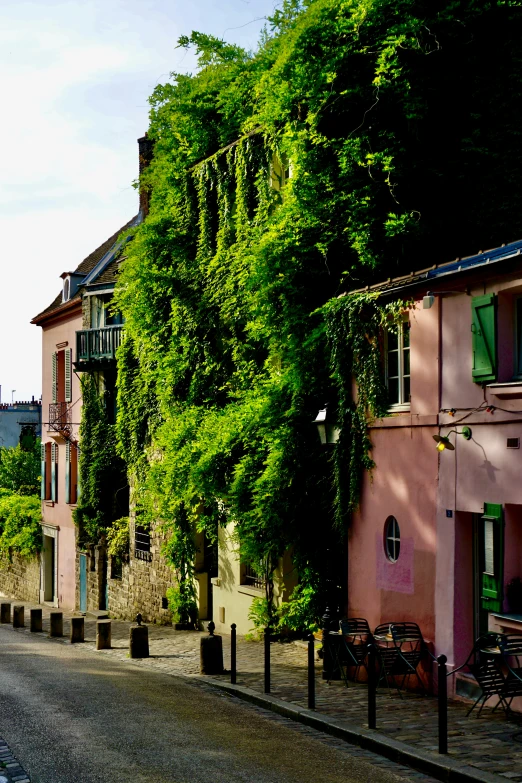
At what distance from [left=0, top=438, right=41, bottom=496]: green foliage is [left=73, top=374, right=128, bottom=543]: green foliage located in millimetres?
11677

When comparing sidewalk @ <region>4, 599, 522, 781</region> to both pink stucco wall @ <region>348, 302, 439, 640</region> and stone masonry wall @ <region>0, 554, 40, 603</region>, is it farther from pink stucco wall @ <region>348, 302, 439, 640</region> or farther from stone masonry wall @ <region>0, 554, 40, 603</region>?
stone masonry wall @ <region>0, 554, 40, 603</region>

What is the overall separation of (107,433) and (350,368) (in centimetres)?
1735

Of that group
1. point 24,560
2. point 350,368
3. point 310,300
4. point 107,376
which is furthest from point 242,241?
point 24,560

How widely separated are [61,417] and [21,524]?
7247mm

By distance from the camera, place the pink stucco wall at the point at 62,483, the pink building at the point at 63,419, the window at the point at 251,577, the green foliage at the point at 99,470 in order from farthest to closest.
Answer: the pink stucco wall at the point at 62,483
the pink building at the point at 63,419
the green foliage at the point at 99,470
the window at the point at 251,577

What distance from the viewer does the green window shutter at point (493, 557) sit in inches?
437

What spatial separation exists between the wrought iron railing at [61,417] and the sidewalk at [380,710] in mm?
15921

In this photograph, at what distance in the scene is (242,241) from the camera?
19.5 metres

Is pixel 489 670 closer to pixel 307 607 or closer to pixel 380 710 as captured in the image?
pixel 380 710

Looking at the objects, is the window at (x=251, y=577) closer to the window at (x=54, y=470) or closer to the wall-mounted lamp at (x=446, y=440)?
the wall-mounted lamp at (x=446, y=440)

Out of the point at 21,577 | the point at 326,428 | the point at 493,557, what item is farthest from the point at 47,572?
the point at 493,557

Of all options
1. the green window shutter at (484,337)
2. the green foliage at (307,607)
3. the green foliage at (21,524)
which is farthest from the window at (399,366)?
the green foliage at (21,524)

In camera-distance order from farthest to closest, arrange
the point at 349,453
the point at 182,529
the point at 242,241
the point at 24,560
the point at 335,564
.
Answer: the point at 24,560 → the point at 182,529 → the point at 242,241 → the point at 335,564 → the point at 349,453

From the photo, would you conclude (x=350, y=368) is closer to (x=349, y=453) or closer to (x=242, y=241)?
(x=349, y=453)
